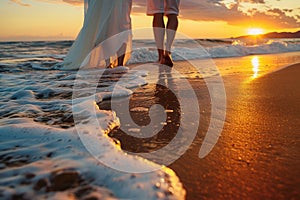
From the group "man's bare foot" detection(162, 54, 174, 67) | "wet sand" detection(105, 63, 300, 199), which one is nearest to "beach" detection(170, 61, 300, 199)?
"wet sand" detection(105, 63, 300, 199)

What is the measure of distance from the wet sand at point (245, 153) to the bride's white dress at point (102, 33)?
200cm

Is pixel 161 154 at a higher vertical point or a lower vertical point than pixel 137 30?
lower

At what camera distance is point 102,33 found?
A: 354 centimetres

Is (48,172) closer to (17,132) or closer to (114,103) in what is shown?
(17,132)

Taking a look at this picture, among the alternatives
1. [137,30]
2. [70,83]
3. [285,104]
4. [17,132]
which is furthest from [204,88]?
[137,30]

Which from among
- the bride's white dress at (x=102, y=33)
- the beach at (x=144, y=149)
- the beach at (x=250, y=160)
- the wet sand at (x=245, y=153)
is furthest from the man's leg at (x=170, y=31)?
the beach at (x=250, y=160)

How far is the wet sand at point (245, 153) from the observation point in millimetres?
727

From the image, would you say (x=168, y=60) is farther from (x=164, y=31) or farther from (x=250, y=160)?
(x=250, y=160)

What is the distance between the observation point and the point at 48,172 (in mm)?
833

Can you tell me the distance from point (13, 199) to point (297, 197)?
0.72 metres

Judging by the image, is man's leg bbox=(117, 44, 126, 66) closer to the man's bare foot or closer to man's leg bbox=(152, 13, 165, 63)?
man's leg bbox=(152, 13, 165, 63)

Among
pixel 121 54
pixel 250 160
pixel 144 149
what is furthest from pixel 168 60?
pixel 250 160

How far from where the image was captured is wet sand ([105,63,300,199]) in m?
0.73

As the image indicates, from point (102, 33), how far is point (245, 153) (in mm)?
2954
